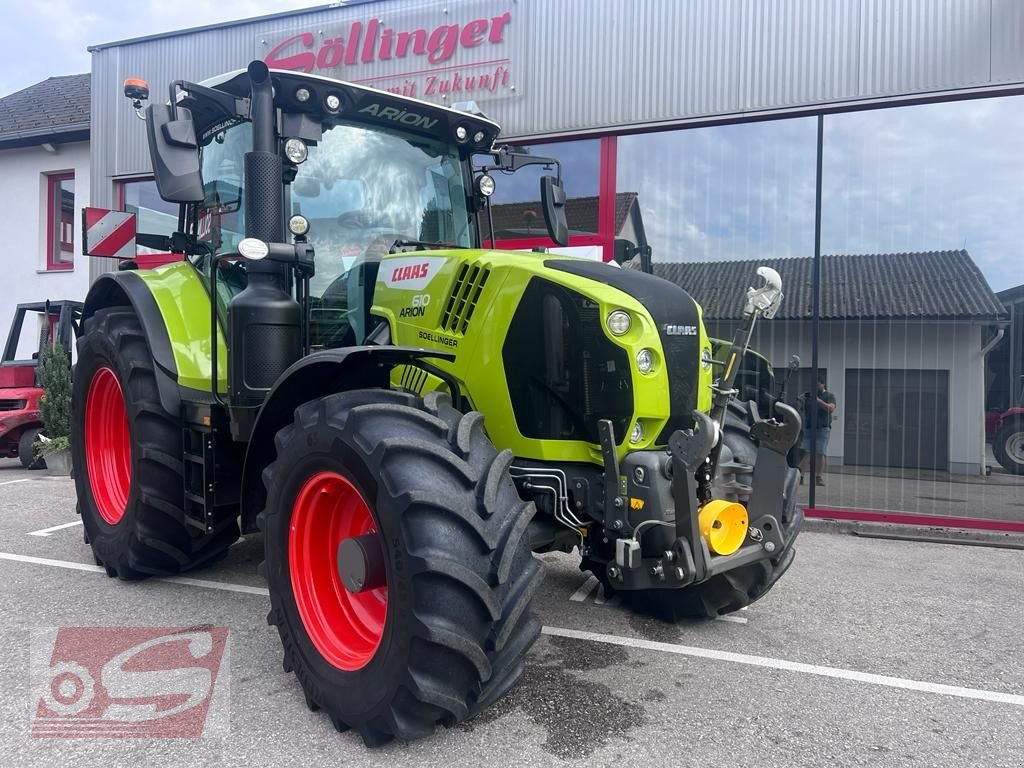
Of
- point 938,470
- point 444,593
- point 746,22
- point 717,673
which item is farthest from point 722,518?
point 746,22

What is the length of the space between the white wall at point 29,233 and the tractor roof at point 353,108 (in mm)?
10308

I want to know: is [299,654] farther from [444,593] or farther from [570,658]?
A: [570,658]

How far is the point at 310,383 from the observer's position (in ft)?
10.7

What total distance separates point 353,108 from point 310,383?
1462mm

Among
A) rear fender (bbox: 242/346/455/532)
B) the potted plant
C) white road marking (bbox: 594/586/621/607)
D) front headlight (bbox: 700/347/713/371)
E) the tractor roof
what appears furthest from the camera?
the potted plant

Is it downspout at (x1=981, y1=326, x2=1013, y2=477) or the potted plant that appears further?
the potted plant

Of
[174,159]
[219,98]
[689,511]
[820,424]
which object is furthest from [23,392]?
[689,511]

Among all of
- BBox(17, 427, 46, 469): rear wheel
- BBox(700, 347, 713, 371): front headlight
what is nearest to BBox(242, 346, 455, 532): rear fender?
BBox(700, 347, 713, 371): front headlight

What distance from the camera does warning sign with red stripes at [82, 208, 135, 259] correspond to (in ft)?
23.3

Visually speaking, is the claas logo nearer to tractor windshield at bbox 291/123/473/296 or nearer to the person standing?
tractor windshield at bbox 291/123/473/296

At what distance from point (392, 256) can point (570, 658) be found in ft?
6.69

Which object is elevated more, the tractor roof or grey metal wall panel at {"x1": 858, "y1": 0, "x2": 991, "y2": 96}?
grey metal wall panel at {"x1": 858, "y1": 0, "x2": 991, "y2": 96}

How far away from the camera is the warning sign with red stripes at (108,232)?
7109 mm

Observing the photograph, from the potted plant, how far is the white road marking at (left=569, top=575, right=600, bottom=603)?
25.2ft
